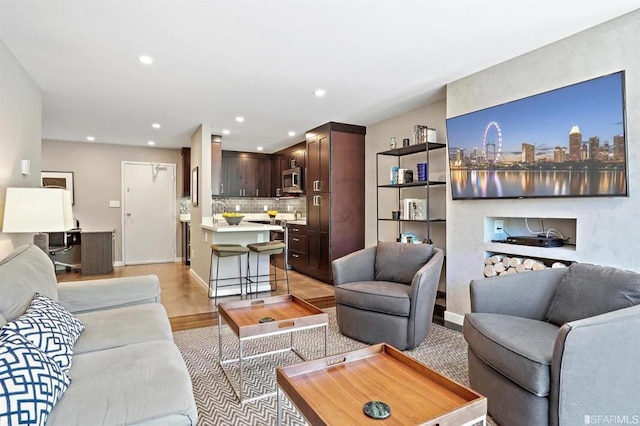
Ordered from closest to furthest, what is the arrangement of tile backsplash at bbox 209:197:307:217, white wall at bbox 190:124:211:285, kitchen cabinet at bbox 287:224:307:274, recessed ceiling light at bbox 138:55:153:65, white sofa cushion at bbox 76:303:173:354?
white sofa cushion at bbox 76:303:173:354, recessed ceiling light at bbox 138:55:153:65, white wall at bbox 190:124:211:285, kitchen cabinet at bbox 287:224:307:274, tile backsplash at bbox 209:197:307:217

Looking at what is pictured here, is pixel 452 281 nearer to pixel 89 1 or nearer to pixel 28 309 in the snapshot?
pixel 28 309

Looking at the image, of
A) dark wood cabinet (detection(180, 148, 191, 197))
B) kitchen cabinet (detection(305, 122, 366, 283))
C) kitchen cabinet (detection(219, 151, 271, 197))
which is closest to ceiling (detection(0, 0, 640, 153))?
kitchen cabinet (detection(305, 122, 366, 283))

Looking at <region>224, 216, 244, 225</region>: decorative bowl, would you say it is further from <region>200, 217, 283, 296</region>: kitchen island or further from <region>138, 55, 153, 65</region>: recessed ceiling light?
<region>138, 55, 153, 65</region>: recessed ceiling light

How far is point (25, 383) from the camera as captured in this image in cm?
113

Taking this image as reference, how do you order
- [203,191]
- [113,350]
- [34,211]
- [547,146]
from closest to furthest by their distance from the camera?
[113,350] < [34,211] < [547,146] < [203,191]

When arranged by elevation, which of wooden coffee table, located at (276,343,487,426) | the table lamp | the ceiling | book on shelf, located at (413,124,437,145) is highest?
the ceiling

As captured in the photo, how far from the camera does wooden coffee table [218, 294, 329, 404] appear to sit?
223 centimetres

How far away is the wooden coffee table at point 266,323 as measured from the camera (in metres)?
2.23

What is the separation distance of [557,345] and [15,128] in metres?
4.14

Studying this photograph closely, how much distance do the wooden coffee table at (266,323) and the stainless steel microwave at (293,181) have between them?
3849 millimetres

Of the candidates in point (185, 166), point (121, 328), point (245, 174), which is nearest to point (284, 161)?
point (245, 174)

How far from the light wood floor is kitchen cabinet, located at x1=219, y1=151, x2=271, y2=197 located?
1916 mm

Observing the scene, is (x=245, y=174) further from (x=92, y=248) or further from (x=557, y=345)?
(x=557, y=345)

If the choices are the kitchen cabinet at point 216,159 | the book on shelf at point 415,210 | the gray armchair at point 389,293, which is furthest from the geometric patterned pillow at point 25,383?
the kitchen cabinet at point 216,159
